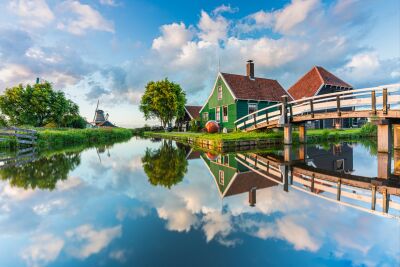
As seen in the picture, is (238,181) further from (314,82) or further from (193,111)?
(193,111)

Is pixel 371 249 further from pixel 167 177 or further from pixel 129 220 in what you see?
pixel 167 177

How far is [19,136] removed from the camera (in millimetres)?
15141

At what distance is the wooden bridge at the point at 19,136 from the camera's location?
14.7 m

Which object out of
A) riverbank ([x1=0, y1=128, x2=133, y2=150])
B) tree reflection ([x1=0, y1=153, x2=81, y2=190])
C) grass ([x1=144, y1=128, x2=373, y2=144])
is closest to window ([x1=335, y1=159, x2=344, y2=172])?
grass ([x1=144, y1=128, x2=373, y2=144])

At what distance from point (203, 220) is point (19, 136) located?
1671cm

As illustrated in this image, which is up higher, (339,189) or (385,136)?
(385,136)

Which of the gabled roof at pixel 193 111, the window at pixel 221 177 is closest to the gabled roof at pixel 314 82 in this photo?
the gabled roof at pixel 193 111

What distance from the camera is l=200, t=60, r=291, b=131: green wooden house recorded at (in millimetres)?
→ 21125

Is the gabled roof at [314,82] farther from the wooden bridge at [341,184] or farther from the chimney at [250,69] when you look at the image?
the wooden bridge at [341,184]

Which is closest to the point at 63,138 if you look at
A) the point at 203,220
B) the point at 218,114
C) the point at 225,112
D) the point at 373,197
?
the point at 218,114

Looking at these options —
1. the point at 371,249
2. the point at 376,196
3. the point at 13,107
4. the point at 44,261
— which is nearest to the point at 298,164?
the point at 376,196

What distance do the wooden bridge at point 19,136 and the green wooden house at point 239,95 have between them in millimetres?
15648

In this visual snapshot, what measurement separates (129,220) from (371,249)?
10.7ft

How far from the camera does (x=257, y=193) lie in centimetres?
478
